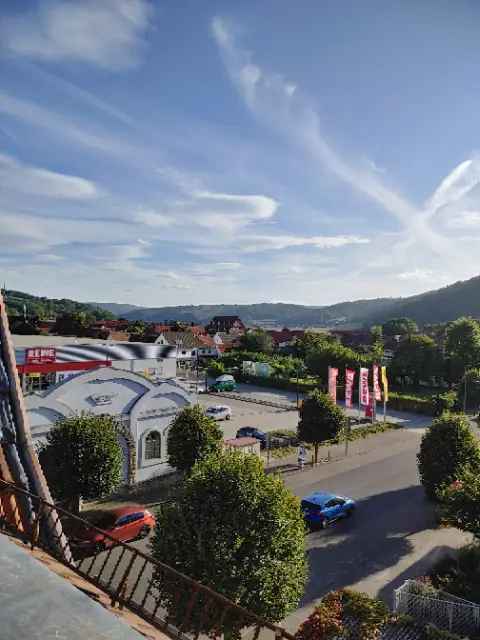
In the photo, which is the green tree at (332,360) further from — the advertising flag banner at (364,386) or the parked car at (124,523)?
the parked car at (124,523)

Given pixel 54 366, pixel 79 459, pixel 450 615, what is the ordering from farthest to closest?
1. pixel 54 366
2. pixel 79 459
3. pixel 450 615

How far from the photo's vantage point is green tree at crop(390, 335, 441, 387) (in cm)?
6016

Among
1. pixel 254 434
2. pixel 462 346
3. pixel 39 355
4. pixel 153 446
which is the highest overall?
pixel 39 355

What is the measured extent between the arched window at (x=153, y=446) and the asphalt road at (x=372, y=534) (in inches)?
271

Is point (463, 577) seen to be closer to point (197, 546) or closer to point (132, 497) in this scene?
point (197, 546)

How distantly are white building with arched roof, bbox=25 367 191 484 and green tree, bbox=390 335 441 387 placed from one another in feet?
138

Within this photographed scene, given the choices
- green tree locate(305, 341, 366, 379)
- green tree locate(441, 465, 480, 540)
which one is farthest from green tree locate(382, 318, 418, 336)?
green tree locate(441, 465, 480, 540)

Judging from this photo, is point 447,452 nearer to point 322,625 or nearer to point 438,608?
point 438,608

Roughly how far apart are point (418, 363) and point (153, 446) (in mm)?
44671

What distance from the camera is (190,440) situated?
22109 mm

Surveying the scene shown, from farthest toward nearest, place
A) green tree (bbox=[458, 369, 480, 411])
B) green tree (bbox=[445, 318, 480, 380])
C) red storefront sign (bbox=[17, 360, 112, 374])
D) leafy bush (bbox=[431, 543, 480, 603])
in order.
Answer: green tree (bbox=[445, 318, 480, 380]), green tree (bbox=[458, 369, 480, 411]), red storefront sign (bbox=[17, 360, 112, 374]), leafy bush (bbox=[431, 543, 480, 603])

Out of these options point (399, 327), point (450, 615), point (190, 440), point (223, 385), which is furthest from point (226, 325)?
point (450, 615)

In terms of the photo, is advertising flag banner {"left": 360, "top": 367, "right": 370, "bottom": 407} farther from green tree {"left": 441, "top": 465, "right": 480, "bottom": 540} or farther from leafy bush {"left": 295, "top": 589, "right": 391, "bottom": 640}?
leafy bush {"left": 295, "top": 589, "right": 391, "bottom": 640}

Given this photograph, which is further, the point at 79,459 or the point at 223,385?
the point at 223,385
